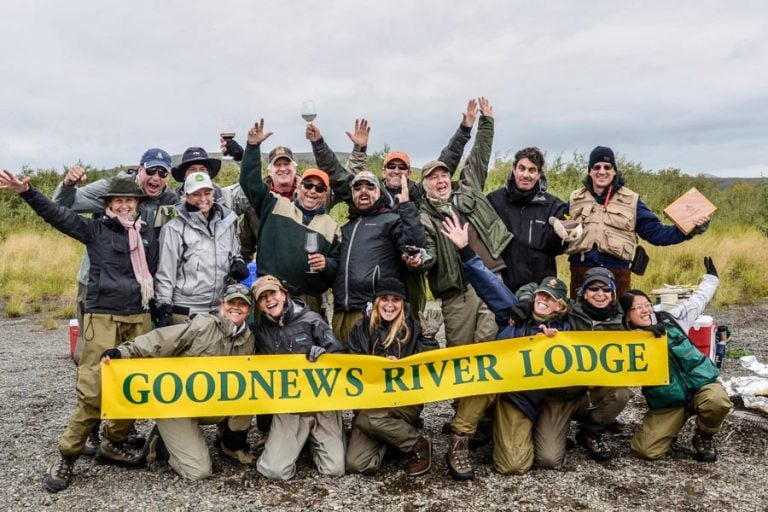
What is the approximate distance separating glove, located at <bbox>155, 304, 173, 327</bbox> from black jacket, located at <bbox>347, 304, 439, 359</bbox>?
1633 mm

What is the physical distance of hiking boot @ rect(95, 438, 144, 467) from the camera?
5543 millimetres

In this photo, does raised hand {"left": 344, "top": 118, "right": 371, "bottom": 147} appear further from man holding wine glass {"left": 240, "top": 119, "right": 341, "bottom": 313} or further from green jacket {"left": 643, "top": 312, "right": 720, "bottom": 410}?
green jacket {"left": 643, "top": 312, "right": 720, "bottom": 410}

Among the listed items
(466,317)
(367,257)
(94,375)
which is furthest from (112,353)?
(466,317)

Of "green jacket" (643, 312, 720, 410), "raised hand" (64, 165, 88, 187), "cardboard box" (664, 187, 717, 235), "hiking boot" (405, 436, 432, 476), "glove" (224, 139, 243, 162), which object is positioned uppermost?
"glove" (224, 139, 243, 162)

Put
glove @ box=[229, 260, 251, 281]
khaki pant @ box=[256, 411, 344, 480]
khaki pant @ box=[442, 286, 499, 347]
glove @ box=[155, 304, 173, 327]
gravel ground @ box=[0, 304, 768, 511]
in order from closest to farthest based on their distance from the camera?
1. gravel ground @ box=[0, 304, 768, 511]
2. khaki pant @ box=[256, 411, 344, 480]
3. glove @ box=[155, 304, 173, 327]
4. glove @ box=[229, 260, 251, 281]
5. khaki pant @ box=[442, 286, 499, 347]

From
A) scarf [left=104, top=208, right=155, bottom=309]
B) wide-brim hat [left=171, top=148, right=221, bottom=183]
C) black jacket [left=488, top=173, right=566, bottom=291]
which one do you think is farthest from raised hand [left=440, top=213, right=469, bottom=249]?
scarf [left=104, top=208, right=155, bottom=309]

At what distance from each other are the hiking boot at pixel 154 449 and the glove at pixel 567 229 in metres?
4.09

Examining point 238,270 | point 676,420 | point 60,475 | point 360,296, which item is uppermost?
point 238,270

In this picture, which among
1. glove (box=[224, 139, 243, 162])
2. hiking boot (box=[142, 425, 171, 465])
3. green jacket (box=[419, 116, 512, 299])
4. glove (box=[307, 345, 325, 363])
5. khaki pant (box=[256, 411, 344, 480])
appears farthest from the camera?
glove (box=[224, 139, 243, 162])

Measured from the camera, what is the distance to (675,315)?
245 inches

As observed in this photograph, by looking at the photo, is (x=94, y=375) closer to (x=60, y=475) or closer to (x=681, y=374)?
(x=60, y=475)

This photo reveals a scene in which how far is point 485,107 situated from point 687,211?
2367 millimetres

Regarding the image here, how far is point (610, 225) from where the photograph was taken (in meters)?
6.37

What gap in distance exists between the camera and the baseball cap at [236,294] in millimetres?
5445
